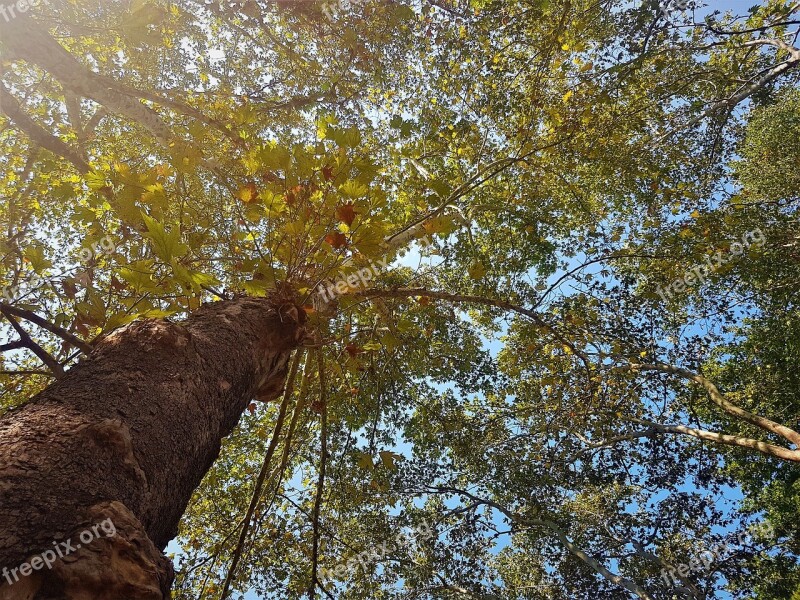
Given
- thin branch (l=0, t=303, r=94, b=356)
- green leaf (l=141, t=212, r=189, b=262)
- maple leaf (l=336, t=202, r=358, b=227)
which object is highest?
maple leaf (l=336, t=202, r=358, b=227)

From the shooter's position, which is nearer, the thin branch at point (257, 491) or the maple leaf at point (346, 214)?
the maple leaf at point (346, 214)

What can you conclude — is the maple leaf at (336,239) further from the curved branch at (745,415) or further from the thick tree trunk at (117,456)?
the curved branch at (745,415)

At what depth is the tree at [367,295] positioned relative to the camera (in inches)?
45.9

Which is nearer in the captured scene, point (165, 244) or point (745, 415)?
point (165, 244)

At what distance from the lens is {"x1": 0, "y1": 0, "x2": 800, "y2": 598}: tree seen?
3.82ft

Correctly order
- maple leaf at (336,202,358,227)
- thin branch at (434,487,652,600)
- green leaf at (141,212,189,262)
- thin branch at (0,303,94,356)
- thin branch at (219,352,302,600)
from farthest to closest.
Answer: thin branch at (434,487,652,600), thin branch at (219,352,302,600), maple leaf at (336,202,358,227), thin branch at (0,303,94,356), green leaf at (141,212,189,262)

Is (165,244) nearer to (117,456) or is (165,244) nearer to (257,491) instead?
(117,456)

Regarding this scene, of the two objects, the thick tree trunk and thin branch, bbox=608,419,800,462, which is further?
thin branch, bbox=608,419,800,462

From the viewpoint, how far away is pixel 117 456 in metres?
0.85
